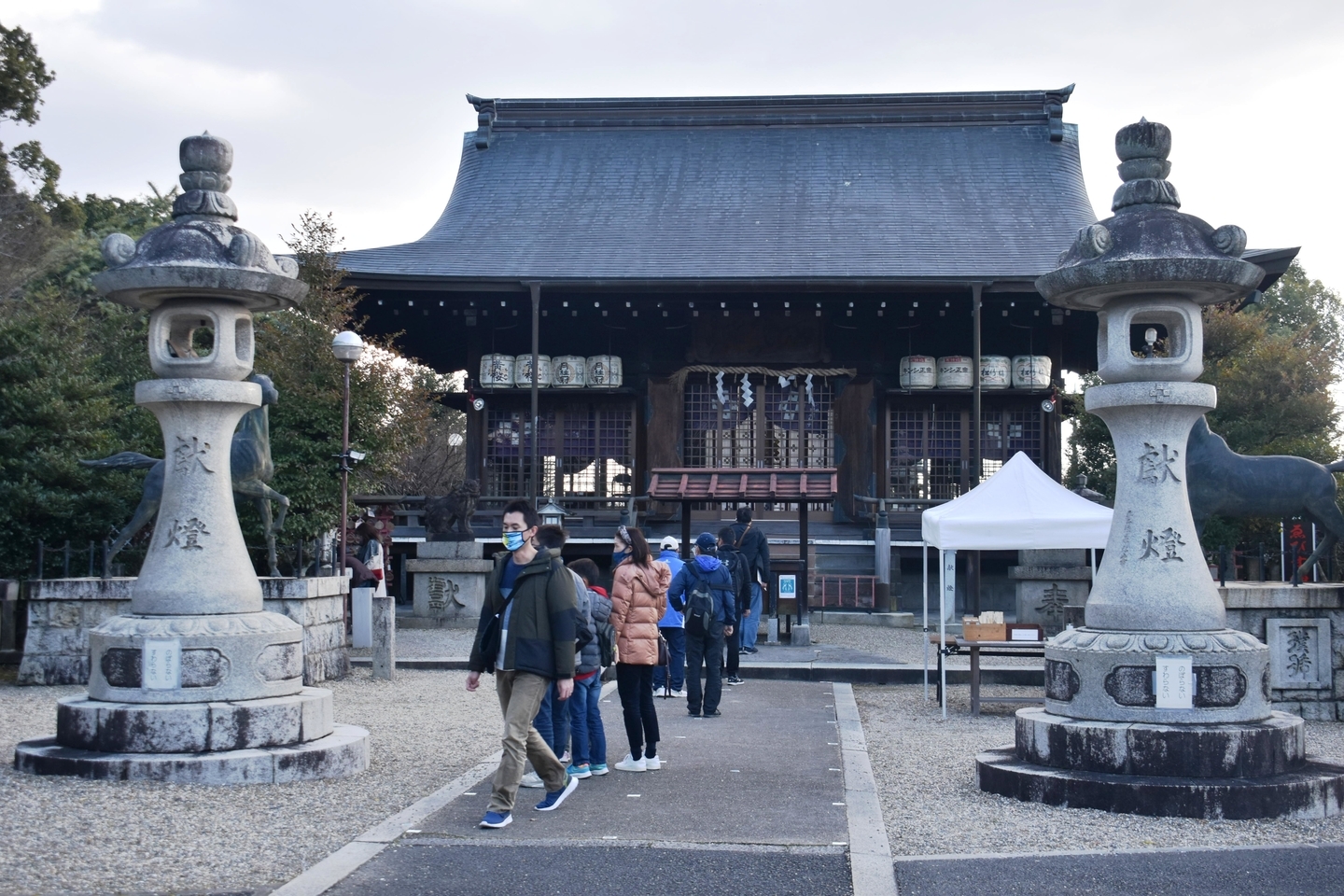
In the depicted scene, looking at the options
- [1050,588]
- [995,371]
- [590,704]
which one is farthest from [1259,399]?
[590,704]

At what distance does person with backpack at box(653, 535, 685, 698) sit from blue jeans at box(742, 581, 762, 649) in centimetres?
193

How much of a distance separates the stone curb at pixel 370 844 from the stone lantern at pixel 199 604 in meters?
0.90

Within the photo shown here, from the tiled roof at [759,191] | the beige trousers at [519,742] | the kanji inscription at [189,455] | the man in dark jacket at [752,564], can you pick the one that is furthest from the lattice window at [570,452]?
the beige trousers at [519,742]

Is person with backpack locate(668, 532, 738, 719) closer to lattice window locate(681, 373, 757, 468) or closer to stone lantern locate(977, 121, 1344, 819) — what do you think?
stone lantern locate(977, 121, 1344, 819)

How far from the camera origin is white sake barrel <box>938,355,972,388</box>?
21281mm

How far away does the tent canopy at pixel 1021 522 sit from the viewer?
1077 cm

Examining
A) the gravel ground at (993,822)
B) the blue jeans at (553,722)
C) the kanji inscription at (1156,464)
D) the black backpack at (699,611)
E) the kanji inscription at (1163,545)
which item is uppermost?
the kanji inscription at (1156,464)

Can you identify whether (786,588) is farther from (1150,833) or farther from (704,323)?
(1150,833)

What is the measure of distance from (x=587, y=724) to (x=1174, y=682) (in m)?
3.24

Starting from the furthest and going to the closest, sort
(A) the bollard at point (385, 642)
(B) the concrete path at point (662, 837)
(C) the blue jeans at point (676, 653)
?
(A) the bollard at point (385, 642)
(C) the blue jeans at point (676, 653)
(B) the concrete path at point (662, 837)

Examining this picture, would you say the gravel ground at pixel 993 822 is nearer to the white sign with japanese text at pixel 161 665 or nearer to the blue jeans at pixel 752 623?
the white sign with japanese text at pixel 161 665

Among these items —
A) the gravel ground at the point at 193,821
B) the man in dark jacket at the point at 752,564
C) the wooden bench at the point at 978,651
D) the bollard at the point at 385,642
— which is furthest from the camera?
the man in dark jacket at the point at 752,564

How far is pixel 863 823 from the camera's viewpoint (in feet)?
20.0

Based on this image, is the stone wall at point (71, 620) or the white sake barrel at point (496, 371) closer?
the stone wall at point (71, 620)
